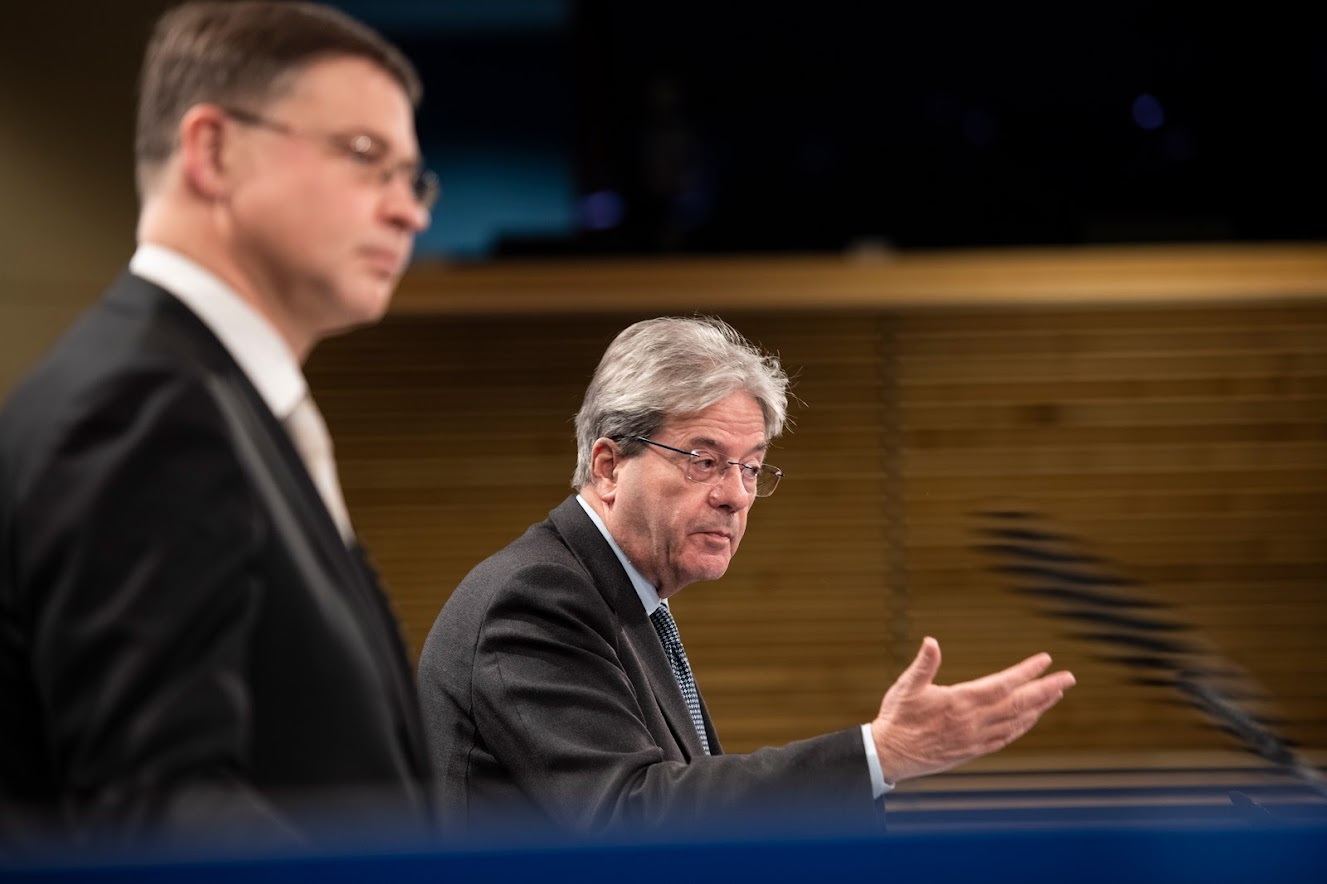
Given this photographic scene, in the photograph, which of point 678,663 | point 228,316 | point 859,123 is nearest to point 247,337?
point 228,316

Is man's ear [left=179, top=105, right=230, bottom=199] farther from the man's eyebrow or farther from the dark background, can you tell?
the dark background

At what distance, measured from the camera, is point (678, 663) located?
7.17 ft

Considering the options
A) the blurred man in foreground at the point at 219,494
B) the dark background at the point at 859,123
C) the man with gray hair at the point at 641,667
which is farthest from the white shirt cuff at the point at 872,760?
the dark background at the point at 859,123

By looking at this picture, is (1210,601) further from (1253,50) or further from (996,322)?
(1253,50)

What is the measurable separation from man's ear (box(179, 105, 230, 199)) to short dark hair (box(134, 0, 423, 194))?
A: 0.01m

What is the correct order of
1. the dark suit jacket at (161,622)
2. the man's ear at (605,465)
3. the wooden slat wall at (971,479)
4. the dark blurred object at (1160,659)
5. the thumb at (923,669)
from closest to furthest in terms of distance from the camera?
1. the dark suit jacket at (161,622)
2. the thumb at (923,669)
3. the dark blurred object at (1160,659)
4. the man's ear at (605,465)
5. the wooden slat wall at (971,479)

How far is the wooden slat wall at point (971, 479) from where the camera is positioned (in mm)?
4750

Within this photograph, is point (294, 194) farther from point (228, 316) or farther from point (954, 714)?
point (954, 714)

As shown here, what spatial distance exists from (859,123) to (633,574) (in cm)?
324

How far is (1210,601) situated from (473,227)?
2700 millimetres

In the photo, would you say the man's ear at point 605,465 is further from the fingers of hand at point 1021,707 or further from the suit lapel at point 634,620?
the fingers of hand at point 1021,707

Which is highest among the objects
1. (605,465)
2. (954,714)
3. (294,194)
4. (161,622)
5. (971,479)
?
(294,194)

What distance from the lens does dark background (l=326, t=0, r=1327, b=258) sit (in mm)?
4840

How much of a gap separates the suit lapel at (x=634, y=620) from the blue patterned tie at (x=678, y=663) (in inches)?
1.9
